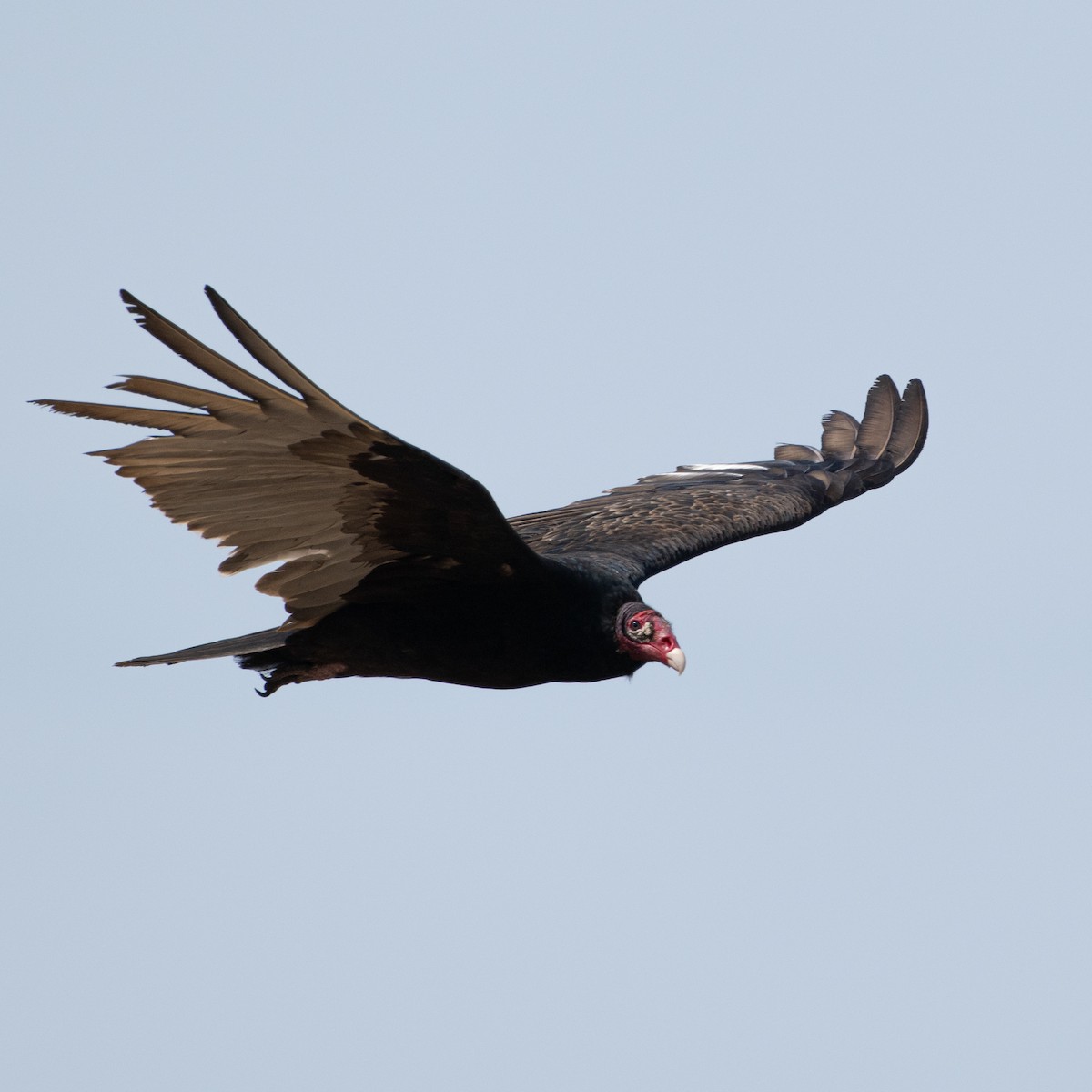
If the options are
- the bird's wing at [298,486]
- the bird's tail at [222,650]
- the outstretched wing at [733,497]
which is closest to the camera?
the bird's wing at [298,486]

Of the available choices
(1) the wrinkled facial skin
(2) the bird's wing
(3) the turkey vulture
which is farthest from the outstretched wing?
(2) the bird's wing

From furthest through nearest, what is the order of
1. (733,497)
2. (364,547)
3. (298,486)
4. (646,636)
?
(733,497)
(646,636)
(364,547)
(298,486)

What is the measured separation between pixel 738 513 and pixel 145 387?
448 centimetres

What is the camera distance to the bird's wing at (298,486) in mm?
5691

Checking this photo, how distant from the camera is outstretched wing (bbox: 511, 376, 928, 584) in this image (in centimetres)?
886

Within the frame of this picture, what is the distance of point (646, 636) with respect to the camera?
7.34 metres

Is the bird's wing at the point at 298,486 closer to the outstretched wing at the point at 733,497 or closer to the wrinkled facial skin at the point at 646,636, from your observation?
the wrinkled facial skin at the point at 646,636

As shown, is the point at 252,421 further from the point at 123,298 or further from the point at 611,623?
the point at 611,623

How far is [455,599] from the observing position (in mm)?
6902

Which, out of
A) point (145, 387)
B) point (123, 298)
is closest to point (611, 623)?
point (145, 387)

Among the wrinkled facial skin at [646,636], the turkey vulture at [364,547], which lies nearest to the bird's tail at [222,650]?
the turkey vulture at [364,547]

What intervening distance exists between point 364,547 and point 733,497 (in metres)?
3.75

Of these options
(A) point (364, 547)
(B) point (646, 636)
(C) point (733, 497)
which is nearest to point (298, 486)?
(A) point (364, 547)

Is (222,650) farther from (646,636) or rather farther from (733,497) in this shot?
(733,497)
